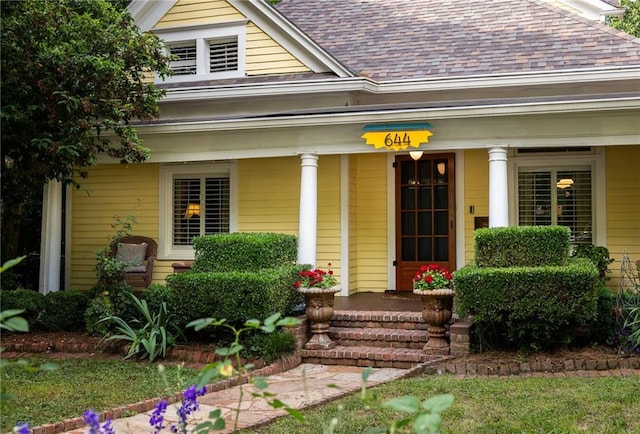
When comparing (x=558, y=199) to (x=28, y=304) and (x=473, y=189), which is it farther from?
(x=28, y=304)

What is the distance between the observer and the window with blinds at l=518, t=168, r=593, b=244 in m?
10.6

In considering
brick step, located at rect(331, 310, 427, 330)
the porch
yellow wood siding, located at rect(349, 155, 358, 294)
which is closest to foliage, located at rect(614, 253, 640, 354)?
the porch

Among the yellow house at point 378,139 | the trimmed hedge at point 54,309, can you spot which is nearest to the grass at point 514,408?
the yellow house at point 378,139

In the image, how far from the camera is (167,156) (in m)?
10.7

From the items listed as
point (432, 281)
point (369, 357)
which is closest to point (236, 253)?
point (369, 357)

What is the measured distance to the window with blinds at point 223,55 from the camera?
11719 millimetres

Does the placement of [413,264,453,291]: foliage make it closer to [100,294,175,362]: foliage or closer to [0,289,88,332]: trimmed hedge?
[100,294,175,362]: foliage

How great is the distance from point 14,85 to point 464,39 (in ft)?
23.6

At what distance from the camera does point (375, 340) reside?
820 centimetres

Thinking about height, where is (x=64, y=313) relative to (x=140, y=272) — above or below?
below

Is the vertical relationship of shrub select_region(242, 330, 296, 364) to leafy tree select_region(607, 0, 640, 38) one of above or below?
below

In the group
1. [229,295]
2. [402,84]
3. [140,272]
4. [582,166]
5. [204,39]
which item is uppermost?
[204,39]

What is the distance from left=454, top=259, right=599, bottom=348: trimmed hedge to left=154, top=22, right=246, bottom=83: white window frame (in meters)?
5.97

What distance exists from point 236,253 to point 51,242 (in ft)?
13.9
